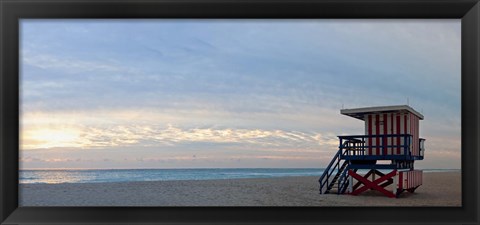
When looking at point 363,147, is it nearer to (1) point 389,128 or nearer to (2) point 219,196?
(1) point 389,128

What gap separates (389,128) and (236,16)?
5544 mm

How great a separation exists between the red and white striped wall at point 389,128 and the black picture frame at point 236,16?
492 centimetres

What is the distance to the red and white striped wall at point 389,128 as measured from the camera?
25.2ft

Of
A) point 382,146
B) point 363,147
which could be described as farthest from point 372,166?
point 382,146

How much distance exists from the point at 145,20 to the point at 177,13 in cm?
18

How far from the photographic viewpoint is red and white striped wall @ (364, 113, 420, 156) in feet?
25.2

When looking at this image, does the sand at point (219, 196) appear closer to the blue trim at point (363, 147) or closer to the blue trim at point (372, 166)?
the blue trim at point (372, 166)

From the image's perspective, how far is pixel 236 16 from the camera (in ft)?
8.97

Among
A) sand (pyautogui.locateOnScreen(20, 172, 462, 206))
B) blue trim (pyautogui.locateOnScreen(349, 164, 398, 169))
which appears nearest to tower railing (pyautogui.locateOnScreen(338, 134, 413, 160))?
blue trim (pyautogui.locateOnScreen(349, 164, 398, 169))

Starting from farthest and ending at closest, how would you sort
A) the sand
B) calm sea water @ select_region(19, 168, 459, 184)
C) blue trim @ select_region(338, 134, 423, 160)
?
calm sea water @ select_region(19, 168, 459, 184) < the sand < blue trim @ select_region(338, 134, 423, 160)

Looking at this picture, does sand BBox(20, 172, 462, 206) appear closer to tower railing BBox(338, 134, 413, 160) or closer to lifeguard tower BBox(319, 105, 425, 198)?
lifeguard tower BBox(319, 105, 425, 198)

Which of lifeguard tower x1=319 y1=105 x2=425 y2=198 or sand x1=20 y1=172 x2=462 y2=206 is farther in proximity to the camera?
sand x1=20 y1=172 x2=462 y2=206

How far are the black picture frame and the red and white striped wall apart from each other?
4919 mm

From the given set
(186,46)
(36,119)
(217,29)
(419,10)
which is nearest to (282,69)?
(217,29)
